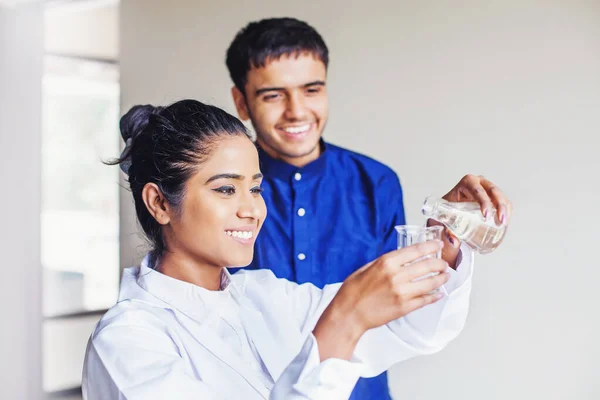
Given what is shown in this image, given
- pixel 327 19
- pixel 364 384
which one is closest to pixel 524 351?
pixel 364 384

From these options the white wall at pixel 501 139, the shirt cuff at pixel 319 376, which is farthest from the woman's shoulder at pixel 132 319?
the white wall at pixel 501 139

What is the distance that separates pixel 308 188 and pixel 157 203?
0.57 meters

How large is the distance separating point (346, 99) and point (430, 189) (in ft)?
1.11

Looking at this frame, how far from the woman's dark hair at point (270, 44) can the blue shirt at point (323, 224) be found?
0.25 metres

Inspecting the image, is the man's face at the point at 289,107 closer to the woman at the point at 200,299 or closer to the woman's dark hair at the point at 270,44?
the woman's dark hair at the point at 270,44

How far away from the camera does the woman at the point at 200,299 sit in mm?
1120

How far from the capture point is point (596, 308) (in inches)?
64.2

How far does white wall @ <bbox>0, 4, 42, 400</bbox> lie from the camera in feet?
7.66

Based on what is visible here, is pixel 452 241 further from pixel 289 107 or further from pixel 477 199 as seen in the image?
pixel 289 107

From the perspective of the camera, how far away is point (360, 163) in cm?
191

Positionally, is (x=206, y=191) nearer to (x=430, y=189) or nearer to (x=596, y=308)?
(x=430, y=189)

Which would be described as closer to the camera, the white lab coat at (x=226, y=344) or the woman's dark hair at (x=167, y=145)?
the white lab coat at (x=226, y=344)

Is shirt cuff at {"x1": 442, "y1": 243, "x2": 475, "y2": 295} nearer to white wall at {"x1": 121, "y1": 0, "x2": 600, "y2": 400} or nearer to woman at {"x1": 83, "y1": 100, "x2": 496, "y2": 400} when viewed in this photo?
woman at {"x1": 83, "y1": 100, "x2": 496, "y2": 400}

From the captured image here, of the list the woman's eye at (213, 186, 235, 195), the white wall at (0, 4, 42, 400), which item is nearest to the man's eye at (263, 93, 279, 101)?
the woman's eye at (213, 186, 235, 195)
